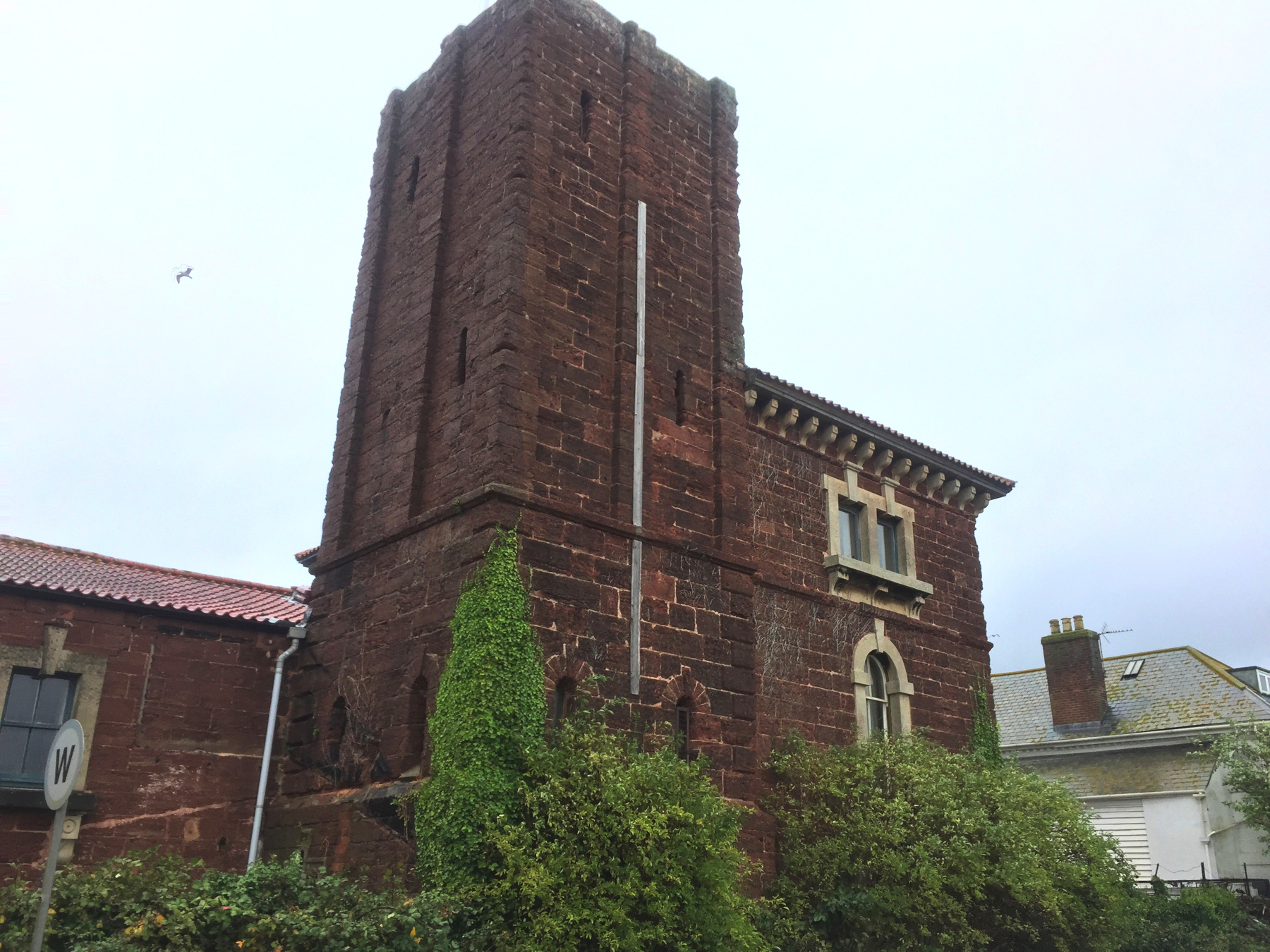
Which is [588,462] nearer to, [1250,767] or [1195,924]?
[1195,924]

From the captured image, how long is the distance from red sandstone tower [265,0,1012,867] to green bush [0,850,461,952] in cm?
147

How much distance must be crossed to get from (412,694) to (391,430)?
4187mm

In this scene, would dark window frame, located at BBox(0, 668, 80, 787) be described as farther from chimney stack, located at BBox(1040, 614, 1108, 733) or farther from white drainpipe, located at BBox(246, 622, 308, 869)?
chimney stack, located at BBox(1040, 614, 1108, 733)

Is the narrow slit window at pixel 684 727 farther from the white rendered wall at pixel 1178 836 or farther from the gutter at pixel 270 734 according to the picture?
the white rendered wall at pixel 1178 836

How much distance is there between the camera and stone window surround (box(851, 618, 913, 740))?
16.9 m

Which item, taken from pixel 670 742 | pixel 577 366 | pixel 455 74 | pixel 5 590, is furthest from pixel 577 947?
pixel 455 74

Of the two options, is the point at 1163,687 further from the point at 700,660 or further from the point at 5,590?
the point at 5,590

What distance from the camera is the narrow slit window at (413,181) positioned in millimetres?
17469

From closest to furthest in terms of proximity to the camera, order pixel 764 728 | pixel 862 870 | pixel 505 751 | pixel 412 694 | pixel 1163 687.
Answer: pixel 505 751
pixel 412 694
pixel 862 870
pixel 764 728
pixel 1163 687

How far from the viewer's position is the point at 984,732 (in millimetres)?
18688

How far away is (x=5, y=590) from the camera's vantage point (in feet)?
46.4

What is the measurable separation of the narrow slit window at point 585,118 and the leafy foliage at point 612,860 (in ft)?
29.5

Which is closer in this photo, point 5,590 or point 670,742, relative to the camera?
A: point 670,742

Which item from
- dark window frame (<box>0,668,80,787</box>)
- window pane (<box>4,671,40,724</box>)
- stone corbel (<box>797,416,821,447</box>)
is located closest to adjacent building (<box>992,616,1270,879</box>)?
stone corbel (<box>797,416,821,447</box>)
